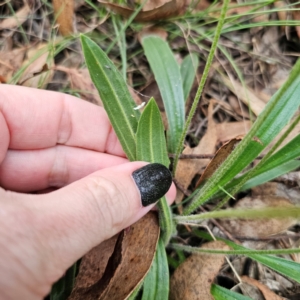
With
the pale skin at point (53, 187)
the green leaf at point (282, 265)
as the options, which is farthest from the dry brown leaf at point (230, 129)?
the green leaf at point (282, 265)

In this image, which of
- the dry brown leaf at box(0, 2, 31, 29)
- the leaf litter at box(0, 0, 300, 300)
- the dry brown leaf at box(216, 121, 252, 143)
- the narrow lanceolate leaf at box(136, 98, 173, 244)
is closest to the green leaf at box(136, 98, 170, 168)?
the narrow lanceolate leaf at box(136, 98, 173, 244)

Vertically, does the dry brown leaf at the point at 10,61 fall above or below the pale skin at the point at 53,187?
above

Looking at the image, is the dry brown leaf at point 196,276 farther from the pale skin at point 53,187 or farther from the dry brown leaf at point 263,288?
the pale skin at point 53,187

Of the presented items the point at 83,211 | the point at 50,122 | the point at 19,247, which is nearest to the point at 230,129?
the point at 50,122

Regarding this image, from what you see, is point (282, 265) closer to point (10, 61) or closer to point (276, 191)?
point (276, 191)

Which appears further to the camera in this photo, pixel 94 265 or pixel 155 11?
pixel 155 11

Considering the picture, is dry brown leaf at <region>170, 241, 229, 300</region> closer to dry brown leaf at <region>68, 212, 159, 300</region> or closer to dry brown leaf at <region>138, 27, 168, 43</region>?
dry brown leaf at <region>68, 212, 159, 300</region>

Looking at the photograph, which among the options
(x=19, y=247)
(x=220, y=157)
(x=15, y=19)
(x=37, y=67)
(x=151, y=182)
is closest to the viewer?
(x=19, y=247)
